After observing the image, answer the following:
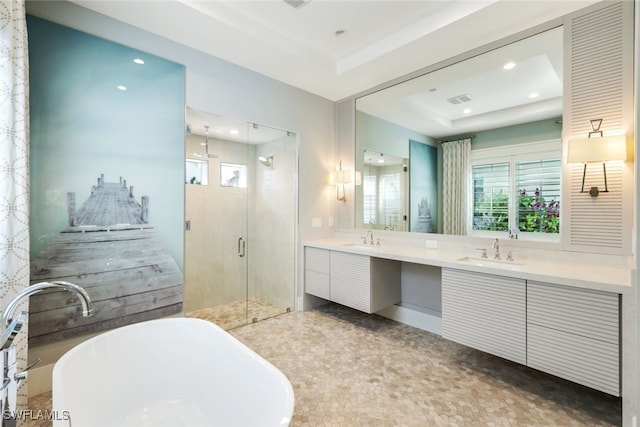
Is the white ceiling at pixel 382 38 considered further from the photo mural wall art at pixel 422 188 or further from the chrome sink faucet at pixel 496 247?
the chrome sink faucet at pixel 496 247

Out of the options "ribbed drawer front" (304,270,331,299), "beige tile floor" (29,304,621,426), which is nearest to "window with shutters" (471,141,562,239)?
"beige tile floor" (29,304,621,426)

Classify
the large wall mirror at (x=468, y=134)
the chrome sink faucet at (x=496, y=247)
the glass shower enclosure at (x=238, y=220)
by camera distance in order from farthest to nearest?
the glass shower enclosure at (x=238, y=220)
the chrome sink faucet at (x=496, y=247)
the large wall mirror at (x=468, y=134)

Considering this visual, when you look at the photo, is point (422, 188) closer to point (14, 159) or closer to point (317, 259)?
point (317, 259)

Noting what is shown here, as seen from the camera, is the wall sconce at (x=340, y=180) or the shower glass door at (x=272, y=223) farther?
the wall sconce at (x=340, y=180)

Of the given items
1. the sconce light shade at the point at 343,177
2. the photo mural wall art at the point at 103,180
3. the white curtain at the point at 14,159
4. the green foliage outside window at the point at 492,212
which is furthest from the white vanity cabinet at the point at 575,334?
Answer: the white curtain at the point at 14,159

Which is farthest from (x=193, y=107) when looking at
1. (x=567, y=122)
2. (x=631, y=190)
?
(x=631, y=190)

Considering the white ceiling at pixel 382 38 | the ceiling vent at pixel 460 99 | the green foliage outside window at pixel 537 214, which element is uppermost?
the white ceiling at pixel 382 38

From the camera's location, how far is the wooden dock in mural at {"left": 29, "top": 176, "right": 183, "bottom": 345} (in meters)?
2.12

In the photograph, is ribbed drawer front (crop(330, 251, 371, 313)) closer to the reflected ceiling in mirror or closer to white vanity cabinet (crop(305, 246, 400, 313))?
white vanity cabinet (crop(305, 246, 400, 313))

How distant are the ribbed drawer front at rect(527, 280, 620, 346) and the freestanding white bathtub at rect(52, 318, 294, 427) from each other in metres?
1.76

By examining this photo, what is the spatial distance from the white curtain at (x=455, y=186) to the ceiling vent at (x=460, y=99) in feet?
1.26

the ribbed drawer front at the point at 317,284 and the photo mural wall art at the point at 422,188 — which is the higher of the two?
the photo mural wall art at the point at 422,188

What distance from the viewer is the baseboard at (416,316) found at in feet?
10.2

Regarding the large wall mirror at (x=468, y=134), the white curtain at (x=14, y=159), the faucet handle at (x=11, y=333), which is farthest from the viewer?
the large wall mirror at (x=468, y=134)
